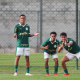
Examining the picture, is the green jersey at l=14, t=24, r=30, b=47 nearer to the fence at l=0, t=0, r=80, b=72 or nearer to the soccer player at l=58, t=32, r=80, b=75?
the soccer player at l=58, t=32, r=80, b=75

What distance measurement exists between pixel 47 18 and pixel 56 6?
139 centimetres

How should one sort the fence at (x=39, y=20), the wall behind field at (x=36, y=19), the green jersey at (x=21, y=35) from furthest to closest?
the wall behind field at (x=36, y=19) → the fence at (x=39, y=20) → the green jersey at (x=21, y=35)

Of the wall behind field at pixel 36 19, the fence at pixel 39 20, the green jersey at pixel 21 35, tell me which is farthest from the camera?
the wall behind field at pixel 36 19

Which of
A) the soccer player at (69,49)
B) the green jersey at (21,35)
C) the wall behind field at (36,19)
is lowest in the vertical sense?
the soccer player at (69,49)

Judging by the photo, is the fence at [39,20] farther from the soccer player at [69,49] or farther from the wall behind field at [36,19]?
the soccer player at [69,49]

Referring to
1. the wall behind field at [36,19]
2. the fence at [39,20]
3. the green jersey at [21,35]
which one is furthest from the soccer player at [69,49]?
the wall behind field at [36,19]

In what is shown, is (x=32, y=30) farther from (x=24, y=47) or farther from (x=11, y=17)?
(x=24, y=47)

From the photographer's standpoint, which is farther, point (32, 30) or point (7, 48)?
point (32, 30)

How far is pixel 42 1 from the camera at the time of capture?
17703 millimetres

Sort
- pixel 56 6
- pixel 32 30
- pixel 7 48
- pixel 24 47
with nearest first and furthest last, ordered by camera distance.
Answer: pixel 24 47 → pixel 7 48 → pixel 32 30 → pixel 56 6

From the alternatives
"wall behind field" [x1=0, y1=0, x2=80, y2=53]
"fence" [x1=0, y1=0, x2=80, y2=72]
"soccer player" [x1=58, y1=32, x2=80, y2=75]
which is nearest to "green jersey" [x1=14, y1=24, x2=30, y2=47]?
"soccer player" [x1=58, y1=32, x2=80, y2=75]

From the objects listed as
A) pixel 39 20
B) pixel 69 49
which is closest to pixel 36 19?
pixel 39 20

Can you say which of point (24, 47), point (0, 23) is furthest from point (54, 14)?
point (24, 47)

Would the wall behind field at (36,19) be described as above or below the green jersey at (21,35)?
above
